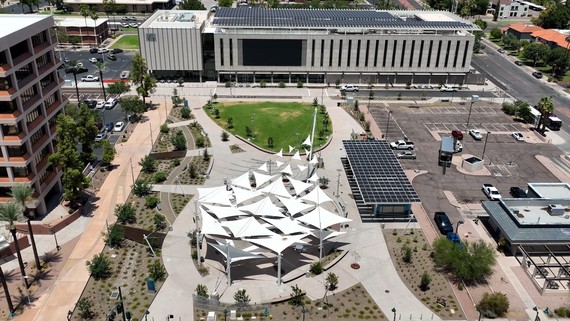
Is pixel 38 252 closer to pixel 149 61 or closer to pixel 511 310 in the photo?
pixel 511 310

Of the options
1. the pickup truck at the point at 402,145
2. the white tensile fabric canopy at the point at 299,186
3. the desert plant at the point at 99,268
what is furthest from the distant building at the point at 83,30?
the desert plant at the point at 99,268

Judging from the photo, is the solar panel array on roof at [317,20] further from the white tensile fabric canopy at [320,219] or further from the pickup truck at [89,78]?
the white tensile fabric canopy at [320,219]

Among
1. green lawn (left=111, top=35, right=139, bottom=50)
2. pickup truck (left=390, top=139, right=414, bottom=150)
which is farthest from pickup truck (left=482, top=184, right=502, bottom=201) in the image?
green lawn (left=111, top=35, right=139, bottom=50)

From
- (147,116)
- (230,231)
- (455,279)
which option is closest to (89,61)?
(147,116)

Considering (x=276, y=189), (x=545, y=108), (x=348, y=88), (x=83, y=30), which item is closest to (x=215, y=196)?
(x=276, y=189)

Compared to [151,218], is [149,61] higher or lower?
higher

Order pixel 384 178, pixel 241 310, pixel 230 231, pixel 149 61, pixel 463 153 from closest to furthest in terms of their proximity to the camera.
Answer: pixel 241 310 → pixel 230 231 → pixel 384 178 → pixel 463 153 → pixel 149 61

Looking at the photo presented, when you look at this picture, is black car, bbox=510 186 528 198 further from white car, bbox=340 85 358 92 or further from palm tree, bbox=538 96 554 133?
white car, bbox=340 85 358 92
